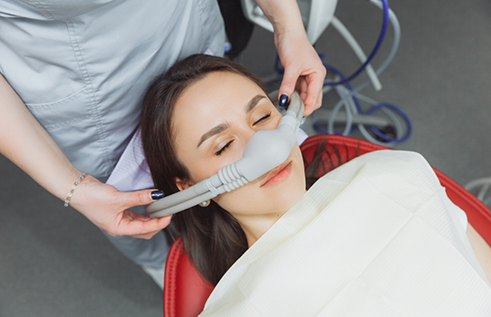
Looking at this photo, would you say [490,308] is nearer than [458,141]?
Yes

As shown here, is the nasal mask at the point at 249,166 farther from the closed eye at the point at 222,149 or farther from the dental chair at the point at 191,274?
the dental chair at the point at 191,274

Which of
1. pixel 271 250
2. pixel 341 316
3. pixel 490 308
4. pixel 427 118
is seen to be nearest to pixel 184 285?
pixel 271 250

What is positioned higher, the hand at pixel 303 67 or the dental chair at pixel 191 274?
the hand at pixel 303 67

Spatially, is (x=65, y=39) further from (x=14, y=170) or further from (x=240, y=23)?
(x=14, y=170)

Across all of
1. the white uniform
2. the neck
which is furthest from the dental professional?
the neck

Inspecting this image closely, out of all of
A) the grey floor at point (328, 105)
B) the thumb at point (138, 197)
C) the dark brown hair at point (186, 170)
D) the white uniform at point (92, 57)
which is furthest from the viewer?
the grey floor at point (328, 105)

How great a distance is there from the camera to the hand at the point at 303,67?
3.34 feet

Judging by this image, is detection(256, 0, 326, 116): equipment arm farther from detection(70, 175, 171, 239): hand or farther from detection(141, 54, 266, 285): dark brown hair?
detection(70, 175, 171, 239): hand

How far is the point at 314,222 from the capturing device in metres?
0.94

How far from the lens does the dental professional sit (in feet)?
2.64

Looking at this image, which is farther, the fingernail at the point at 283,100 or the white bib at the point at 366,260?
the fingernail at the point at 283,100

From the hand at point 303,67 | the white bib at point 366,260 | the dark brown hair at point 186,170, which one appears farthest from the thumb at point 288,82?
the white bib at point 366,260

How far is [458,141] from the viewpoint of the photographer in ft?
6.59

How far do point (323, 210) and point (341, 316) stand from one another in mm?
255
